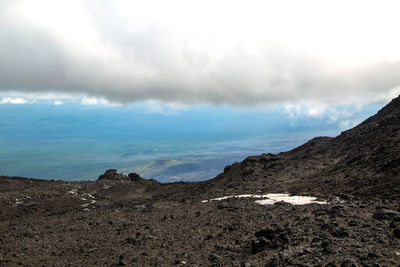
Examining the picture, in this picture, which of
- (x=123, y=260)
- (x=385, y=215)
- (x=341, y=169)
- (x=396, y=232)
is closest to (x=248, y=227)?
(x=385, y=215)

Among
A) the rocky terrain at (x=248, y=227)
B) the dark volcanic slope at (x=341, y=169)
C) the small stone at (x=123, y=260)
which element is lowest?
the small stone at (x=123, y=260)

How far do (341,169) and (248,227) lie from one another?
17825 mm

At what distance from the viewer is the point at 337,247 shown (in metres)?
10.2

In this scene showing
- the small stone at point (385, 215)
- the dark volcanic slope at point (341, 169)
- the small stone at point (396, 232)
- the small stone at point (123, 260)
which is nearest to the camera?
the small stone at point (396, 232)

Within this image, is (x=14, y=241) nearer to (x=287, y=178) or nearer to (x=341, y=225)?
(x=341, y=225)

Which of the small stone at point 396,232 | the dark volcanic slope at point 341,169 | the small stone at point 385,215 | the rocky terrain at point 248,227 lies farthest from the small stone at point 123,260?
the dark volcanic slope at point 341,169

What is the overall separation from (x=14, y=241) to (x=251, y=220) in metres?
11.6

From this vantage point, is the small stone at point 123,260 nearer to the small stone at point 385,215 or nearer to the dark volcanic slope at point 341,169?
the small stone at point 385,215

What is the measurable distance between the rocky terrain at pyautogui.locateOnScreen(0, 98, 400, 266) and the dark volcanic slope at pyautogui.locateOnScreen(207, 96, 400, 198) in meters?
0.14

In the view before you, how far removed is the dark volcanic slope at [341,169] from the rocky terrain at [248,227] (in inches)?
5.3

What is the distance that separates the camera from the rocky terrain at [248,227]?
10922 millimetres

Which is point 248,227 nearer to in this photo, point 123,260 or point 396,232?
point 123,260

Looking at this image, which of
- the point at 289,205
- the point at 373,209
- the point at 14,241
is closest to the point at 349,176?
the point at 289,205

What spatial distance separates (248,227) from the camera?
603 inches
